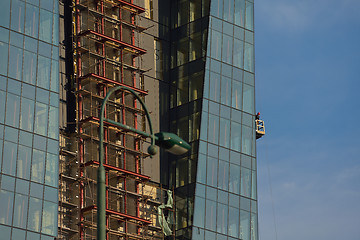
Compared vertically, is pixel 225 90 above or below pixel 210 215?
above

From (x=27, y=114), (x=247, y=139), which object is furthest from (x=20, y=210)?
(x=247, y=139)

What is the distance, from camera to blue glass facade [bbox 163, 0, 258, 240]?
297 ft

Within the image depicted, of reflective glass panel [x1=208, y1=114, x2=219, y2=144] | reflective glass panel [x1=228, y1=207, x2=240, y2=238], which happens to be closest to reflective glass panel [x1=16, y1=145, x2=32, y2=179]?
reflective glass panel [x1=208, y1=114, x2=219, y2=144]

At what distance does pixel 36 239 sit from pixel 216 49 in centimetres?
3079

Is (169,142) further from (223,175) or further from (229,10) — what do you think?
(229,10)

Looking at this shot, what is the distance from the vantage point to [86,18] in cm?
9100

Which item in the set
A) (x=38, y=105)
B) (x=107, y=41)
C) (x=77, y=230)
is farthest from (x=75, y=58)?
(x=77, y=230)

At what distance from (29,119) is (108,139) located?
39.5 feet

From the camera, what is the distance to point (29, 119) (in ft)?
254

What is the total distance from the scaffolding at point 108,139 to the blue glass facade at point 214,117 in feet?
13.2

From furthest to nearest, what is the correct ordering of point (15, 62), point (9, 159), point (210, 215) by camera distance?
point (210, 215), point (15, 62), point (9, 159)

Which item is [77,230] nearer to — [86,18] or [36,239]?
[36,239]

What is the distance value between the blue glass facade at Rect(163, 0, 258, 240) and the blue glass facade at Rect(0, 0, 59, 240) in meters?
17.4

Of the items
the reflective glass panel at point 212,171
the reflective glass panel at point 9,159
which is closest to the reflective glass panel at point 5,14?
the reflective glass panel at point 9,159
